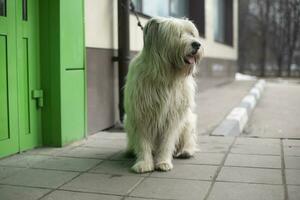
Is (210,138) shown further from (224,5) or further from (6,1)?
(224,5)

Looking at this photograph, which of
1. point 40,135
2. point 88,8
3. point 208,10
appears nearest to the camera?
point 40,135

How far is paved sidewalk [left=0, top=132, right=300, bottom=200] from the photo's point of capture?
14.0ft

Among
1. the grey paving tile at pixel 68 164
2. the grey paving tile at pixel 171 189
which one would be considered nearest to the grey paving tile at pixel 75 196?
the grey paving tile at pixel 171 189

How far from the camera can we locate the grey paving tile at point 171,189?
4.21 metres

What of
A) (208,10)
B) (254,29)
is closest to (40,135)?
(208,10)

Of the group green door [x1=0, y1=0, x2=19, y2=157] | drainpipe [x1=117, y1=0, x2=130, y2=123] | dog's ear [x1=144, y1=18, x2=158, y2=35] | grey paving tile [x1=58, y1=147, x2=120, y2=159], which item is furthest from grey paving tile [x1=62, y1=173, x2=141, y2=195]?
drainpipe [x1=117, y1=0, x2=130, y2=123]

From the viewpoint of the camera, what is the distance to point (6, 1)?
A: 5.40m

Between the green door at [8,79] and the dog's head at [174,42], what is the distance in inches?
60.2

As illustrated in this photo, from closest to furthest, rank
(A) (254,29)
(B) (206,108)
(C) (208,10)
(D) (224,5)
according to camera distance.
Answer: (B) (206,108), (C) (208,10), (D) (224,5), (A) (254,29)

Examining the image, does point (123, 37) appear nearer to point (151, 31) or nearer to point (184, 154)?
point (184, 154)

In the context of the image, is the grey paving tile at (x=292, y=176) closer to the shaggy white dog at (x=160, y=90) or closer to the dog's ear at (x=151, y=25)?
the shaggy white dog at (x=160, y=90)

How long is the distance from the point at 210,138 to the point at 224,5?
15.5 meters

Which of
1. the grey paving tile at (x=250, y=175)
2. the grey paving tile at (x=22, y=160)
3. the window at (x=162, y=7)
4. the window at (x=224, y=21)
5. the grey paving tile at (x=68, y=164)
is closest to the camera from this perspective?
the grey paving tile at (x=250, y=175)

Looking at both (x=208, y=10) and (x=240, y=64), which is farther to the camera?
(x=240, y=64)
